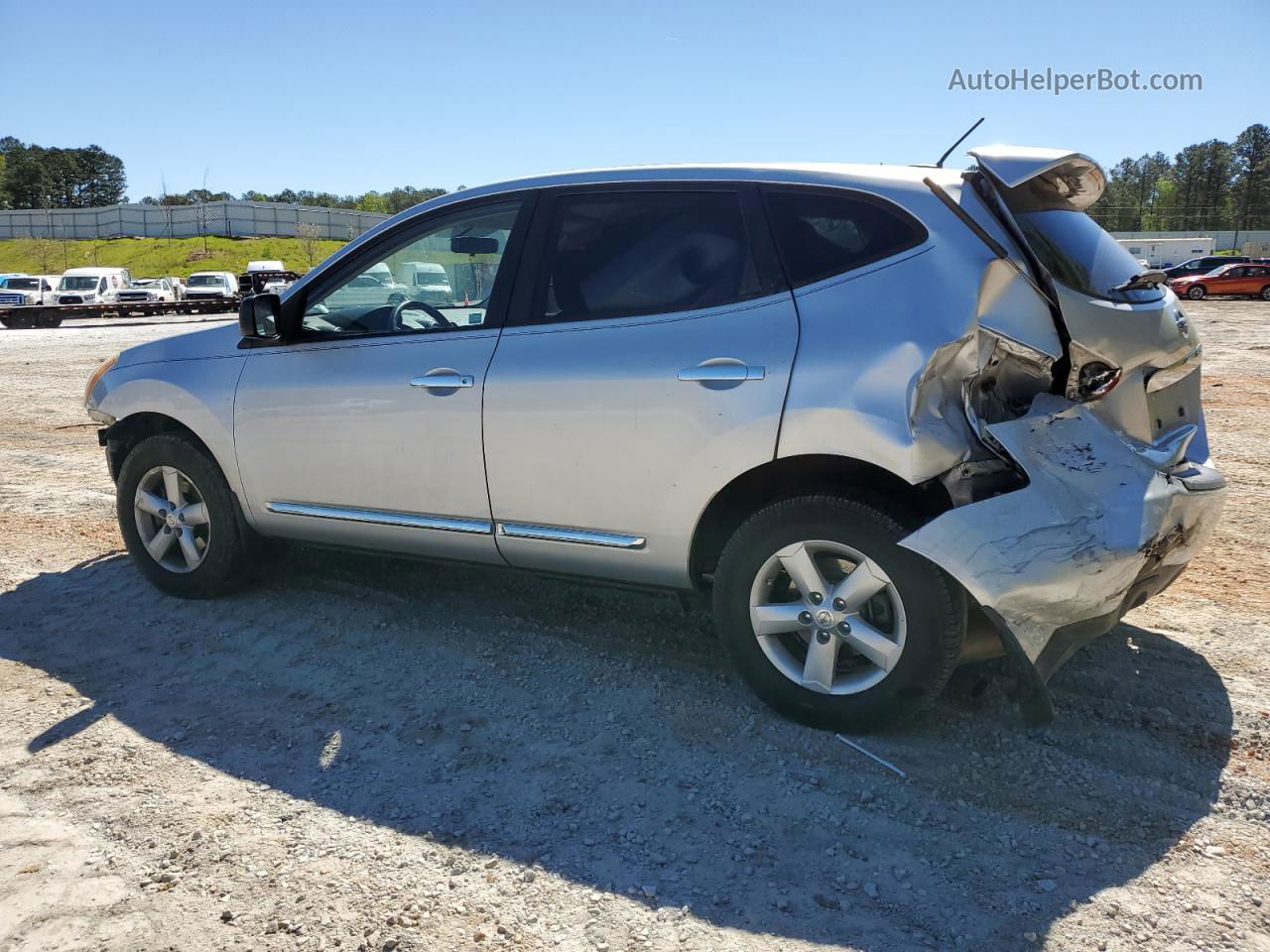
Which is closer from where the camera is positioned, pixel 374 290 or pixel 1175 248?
pixel 374 290

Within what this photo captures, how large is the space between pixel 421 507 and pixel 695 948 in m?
2.24

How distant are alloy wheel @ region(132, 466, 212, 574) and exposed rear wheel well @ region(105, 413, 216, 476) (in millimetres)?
231

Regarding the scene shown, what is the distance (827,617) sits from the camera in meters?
3.25

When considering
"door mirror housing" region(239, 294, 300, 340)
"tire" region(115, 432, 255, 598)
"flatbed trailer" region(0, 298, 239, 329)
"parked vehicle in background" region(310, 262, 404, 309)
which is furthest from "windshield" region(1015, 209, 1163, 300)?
"flatbed trailer" region(0, 298, 239, 329)

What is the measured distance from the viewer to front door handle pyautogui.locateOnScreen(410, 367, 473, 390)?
12.7ft

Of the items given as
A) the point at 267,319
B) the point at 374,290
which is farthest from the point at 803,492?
the point at 267,319

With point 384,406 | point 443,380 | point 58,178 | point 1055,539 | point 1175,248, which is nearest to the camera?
point 1055,539

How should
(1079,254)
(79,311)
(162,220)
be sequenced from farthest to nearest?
(162,220) → (79,311) → (1079,254)

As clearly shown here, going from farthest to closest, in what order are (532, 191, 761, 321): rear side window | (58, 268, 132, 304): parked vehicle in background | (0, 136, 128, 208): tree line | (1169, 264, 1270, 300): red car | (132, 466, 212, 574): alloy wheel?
1. (0, 136, 128, 208): tree line
2. (1169, 264, 1270, 300): red car
3. (58, 268, 132, 304): parked vehicle in background
4. (132, 466, 212, 574): alloy wheel
5. (532, 191, 761, 321): rear side window

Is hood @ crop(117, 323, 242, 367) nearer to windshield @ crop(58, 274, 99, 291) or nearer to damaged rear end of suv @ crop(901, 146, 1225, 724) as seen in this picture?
damaged rear end of suv @ crop(901, 146, 1225, 724)

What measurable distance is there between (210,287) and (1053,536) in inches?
1727

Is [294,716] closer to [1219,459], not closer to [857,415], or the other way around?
[857,415]

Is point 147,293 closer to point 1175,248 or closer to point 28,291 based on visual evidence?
point 28,291

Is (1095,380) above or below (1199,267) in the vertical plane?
below
